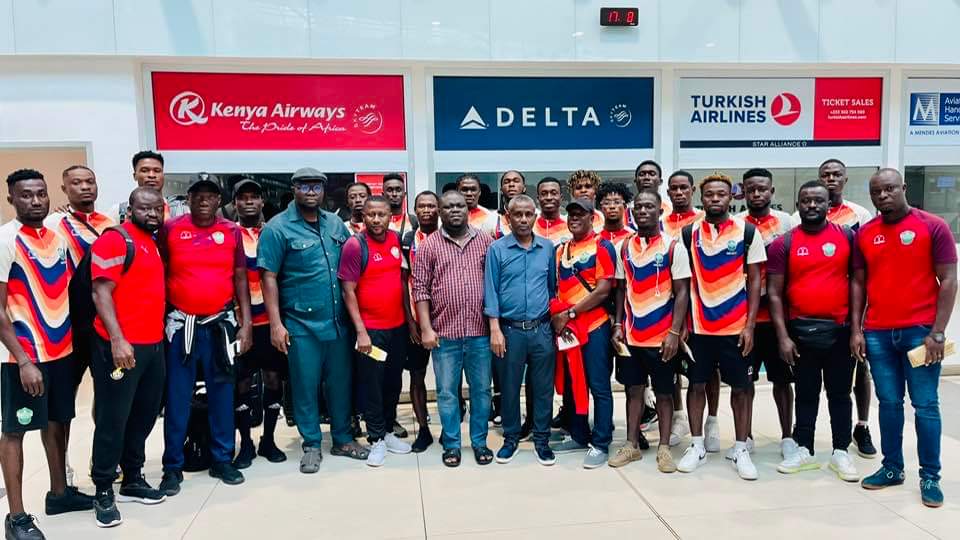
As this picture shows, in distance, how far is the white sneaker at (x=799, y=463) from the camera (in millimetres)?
4305

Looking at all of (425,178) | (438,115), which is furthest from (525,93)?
(425,178)

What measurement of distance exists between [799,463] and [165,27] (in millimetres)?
6550

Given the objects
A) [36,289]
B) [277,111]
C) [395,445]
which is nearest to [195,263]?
[36,289]

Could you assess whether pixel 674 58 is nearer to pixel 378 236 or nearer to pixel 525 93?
pixel 525 93

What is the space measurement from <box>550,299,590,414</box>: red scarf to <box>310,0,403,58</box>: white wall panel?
3580 mm

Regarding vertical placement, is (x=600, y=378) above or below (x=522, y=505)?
above

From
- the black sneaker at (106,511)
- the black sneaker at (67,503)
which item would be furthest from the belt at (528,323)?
the black sneaker at (67,503)

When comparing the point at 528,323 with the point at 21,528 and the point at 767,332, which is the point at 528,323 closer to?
the point at 767,332

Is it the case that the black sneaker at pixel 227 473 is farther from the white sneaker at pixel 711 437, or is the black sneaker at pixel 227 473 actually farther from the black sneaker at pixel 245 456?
the white sneaker at pixel 711 437

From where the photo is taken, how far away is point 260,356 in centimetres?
466

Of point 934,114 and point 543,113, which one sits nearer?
point 543,113

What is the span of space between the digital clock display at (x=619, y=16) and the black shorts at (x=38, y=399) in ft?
18.7

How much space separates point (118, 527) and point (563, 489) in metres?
2.58

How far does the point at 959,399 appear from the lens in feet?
20.0
